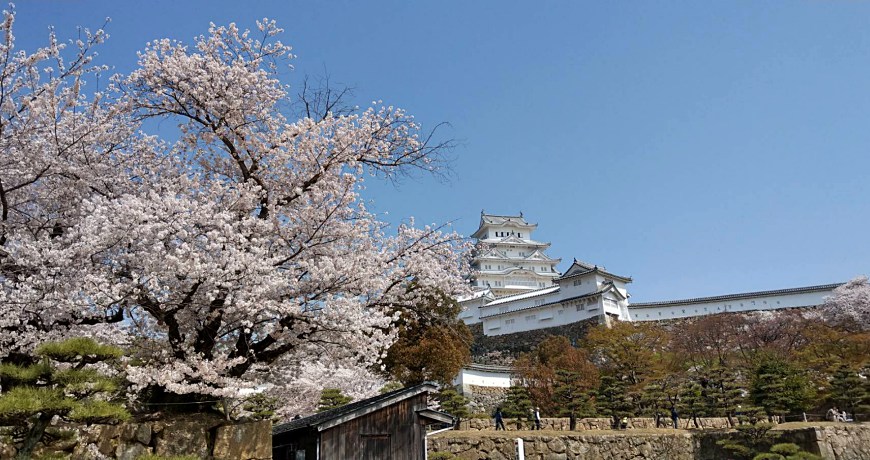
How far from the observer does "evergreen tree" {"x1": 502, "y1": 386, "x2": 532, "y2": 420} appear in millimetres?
19406

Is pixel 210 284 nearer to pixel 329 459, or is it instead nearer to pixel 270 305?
pixel 270 305

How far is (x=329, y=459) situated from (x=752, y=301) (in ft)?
114

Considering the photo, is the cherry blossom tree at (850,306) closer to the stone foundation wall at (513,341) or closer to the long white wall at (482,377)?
the stone foundation wall at (513,341)

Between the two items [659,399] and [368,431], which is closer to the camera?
[368,431]

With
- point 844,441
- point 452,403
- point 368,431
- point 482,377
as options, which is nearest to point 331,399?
point 452,403

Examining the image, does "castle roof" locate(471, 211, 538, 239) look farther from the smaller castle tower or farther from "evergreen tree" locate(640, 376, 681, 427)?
"evergreen tree" locate(640, 376, 681, 427)

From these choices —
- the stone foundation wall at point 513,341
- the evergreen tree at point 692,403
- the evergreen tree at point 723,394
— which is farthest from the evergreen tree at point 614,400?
the stone foundation wall at point 513,341

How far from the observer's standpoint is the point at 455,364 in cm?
2145

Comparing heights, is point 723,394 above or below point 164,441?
above

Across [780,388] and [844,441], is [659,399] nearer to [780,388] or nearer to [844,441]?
[780,388]

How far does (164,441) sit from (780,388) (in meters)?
19.9

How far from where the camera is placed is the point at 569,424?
19.6 meters

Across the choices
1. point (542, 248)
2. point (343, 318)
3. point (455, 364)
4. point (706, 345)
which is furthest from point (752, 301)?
point (343, 318)

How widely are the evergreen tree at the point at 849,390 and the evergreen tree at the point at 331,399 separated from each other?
58.5 feet
